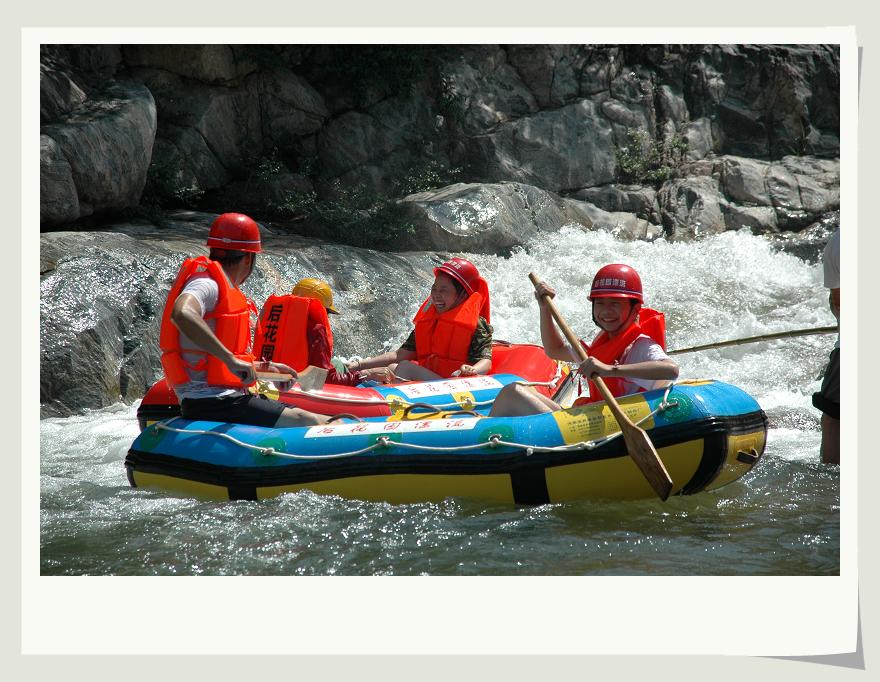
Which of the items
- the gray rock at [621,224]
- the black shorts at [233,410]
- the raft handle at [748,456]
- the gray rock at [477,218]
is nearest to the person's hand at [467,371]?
the black shorts at [233,410]

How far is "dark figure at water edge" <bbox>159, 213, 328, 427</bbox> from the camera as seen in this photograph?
4246 mm

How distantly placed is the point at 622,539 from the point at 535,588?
0.87 metres

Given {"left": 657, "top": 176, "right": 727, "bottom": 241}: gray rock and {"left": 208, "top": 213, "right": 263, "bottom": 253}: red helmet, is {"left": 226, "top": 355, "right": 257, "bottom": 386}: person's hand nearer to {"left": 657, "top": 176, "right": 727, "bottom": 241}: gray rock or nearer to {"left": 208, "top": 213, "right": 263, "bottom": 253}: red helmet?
{"left": 208, "top": 213, "right": 263, "bottom": 253}: red helmet

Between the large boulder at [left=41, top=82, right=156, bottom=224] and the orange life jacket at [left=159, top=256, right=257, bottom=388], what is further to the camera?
the large boulder at [left=41, top=82, right=156, bottom=224]

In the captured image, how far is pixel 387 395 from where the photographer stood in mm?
5645

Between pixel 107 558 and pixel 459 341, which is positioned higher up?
pixel 459 341

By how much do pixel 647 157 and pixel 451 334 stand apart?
8172mm

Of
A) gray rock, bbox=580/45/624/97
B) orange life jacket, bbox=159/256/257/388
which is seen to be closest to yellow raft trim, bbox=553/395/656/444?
orange life jacket, bbox=159/256/257/388

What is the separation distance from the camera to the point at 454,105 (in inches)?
519

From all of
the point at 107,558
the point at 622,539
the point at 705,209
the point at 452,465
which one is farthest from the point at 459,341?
the point at 705,209

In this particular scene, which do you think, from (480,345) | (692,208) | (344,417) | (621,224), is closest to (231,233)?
(344,417)
